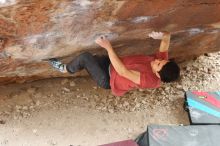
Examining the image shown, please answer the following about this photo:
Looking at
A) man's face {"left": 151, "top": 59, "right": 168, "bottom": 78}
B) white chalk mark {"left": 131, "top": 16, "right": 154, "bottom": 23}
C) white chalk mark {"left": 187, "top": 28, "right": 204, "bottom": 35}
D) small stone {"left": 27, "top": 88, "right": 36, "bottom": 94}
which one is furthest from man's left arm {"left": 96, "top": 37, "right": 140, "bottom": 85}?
small stone {"left": 27, "top": 88, "right": 36, "bottom": 94}

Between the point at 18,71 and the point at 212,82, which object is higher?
the point at 18,71

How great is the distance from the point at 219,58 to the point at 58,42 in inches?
86.3

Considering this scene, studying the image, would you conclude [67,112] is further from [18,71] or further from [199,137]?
[199,137]

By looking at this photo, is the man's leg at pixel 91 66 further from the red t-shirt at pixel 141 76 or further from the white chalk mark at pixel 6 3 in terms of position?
the white chalk mark at pixel 6 3

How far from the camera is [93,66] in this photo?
3.50 metres

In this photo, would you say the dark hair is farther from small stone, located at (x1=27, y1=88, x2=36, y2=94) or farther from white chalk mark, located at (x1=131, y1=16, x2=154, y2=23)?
small stone, located at (x1=27, y1=88, x2=36, y2=94)

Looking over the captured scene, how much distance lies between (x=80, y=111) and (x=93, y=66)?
690 mm

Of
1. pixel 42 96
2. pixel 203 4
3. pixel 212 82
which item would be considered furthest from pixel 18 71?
pixel 212 82

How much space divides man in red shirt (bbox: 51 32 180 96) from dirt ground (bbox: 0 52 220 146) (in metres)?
0.54

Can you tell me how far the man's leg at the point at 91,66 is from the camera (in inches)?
136

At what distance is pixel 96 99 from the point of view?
4.16m

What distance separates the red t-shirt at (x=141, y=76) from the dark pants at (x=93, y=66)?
0.07 meters

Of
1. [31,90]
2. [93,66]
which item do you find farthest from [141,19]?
[31,90]

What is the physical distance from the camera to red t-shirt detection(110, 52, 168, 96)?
3414mm
